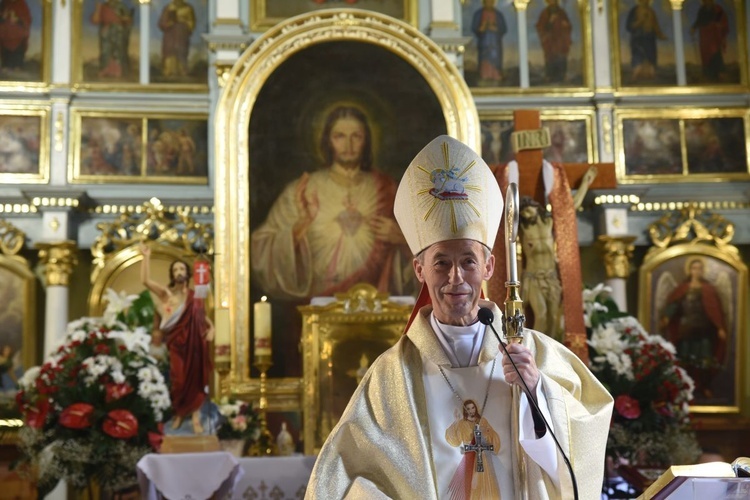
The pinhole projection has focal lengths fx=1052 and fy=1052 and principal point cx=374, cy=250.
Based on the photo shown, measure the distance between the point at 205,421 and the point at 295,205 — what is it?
325 centimetres

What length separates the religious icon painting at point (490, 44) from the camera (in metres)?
11.3

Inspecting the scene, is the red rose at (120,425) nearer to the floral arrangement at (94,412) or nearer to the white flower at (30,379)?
the floral arrangement at (94,412)

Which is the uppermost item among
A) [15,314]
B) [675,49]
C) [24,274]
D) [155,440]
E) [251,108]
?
[675,49]

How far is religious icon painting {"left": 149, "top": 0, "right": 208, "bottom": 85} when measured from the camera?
1095 centimetres

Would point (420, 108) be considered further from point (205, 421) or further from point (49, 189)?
point (205, 421)

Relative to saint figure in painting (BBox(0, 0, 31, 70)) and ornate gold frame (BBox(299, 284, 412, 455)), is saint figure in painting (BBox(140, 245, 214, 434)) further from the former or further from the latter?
saint figure in painting (BBox(0, 0, 31, 70))

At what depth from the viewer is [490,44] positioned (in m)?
11.4

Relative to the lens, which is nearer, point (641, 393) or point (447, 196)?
point (447, 196)

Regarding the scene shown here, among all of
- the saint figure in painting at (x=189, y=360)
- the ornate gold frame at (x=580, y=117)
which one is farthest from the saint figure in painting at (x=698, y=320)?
the saint figure in painting at (x=189, y=360)

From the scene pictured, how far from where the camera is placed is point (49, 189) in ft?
33.2

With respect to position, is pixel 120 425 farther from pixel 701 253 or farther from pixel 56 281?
pixel 701 253

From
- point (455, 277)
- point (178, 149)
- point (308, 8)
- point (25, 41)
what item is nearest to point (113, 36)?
point (25, 41)

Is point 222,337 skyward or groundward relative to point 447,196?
groundward

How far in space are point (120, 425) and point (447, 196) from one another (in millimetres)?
4478
